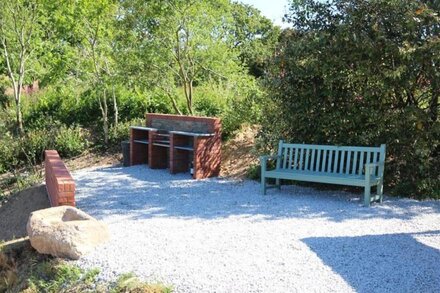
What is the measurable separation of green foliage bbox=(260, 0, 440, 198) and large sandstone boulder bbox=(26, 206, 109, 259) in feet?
14.5

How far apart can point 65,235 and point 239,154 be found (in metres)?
6.45

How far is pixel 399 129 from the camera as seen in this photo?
7.98 m

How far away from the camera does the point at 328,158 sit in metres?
8.12

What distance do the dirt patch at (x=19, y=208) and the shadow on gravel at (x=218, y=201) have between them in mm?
657

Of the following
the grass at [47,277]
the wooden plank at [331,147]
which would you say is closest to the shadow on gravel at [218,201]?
the wooden plank at [331,147]

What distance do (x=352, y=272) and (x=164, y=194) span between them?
4436 millimetres

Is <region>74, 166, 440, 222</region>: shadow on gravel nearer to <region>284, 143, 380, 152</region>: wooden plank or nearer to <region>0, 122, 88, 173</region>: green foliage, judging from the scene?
<region>284, 143, 380, 152</region>: wooden plank

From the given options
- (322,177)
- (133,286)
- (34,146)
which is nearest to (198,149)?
(322,177)

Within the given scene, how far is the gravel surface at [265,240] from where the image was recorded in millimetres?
4461

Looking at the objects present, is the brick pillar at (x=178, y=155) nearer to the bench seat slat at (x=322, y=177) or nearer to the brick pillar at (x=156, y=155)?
the brick pillar at (x=156, y=155)

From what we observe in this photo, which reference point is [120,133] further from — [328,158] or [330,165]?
[330,165]

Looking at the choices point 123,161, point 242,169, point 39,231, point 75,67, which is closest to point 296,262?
point 39,231

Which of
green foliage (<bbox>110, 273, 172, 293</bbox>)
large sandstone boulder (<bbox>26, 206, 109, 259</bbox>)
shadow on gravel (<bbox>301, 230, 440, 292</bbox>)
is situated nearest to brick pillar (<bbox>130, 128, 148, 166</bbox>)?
large sandstone boulder (<bbox>26, 206, 109, 259</bbox>)

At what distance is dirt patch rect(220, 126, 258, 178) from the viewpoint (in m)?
10.4
